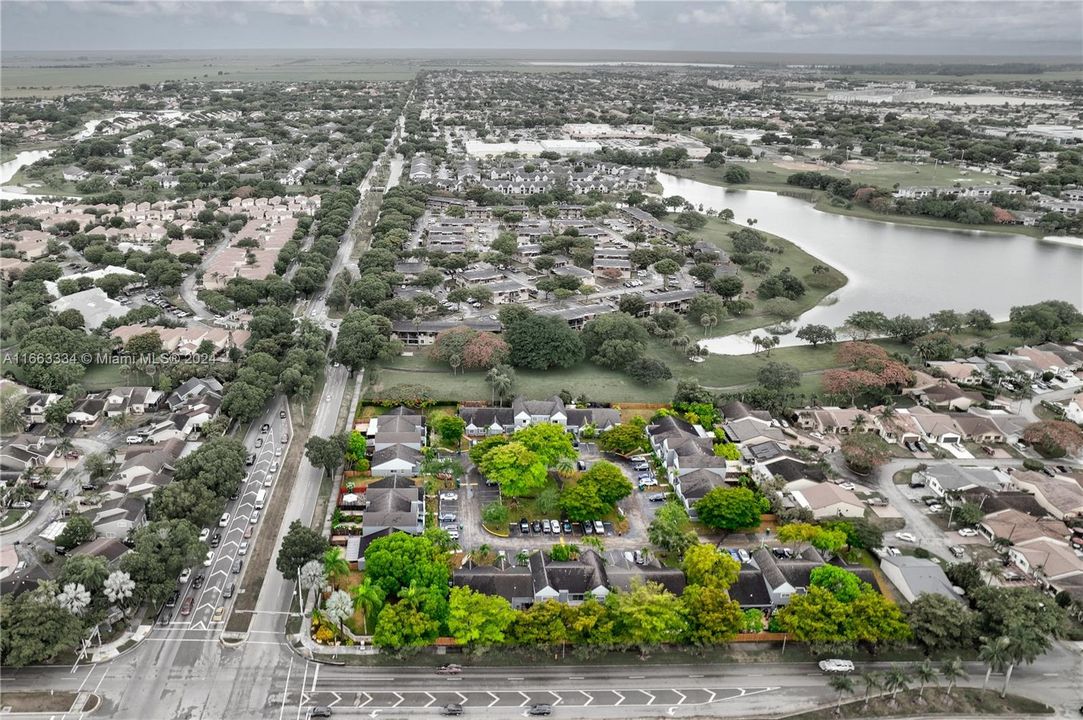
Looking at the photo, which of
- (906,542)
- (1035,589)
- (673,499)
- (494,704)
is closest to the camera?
(494,704)

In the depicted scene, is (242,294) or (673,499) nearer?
(673,499)

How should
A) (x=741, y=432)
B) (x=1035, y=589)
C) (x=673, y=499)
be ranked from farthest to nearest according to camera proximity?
(x=741, y=432) < (x=673, y=499) < (x=1035, y=589)

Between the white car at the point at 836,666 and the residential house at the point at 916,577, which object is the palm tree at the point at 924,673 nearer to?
the white car at the point at 836,666

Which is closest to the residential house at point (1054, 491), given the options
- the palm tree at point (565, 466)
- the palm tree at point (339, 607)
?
the palm tree at point (565, 466)

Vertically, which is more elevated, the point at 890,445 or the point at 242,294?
the point at 242,294

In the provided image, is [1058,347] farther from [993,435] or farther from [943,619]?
[943,619]

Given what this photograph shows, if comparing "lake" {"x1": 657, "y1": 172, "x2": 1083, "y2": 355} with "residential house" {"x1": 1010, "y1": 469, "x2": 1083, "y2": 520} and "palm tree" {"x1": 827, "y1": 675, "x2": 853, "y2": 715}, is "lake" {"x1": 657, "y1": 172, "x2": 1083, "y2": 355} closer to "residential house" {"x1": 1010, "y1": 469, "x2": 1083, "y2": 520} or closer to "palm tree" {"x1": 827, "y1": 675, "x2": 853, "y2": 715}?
"residential house" {"x1": 1010, "y1": 469, "x2": 1083, "y2": 520}

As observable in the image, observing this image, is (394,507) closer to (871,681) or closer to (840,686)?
(840,686)

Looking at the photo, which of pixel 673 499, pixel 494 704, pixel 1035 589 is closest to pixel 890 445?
pixel 1035 589
